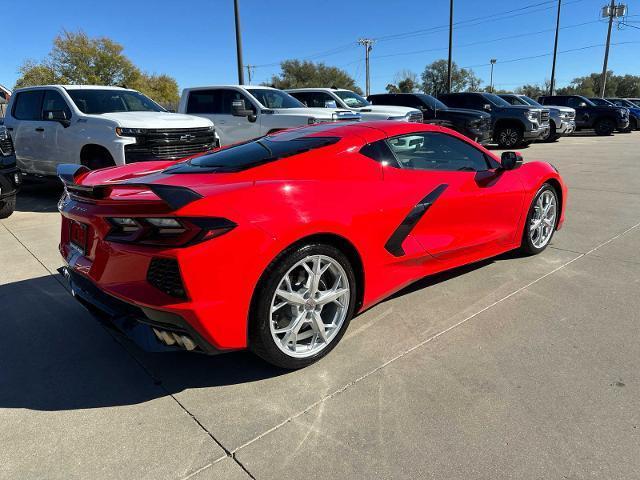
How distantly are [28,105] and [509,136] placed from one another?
14437 millimetres

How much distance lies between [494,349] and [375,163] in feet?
4.64

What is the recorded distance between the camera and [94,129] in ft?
23.6

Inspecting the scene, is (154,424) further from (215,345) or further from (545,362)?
(545,362)

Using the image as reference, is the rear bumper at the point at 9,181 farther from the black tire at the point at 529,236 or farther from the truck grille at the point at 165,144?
the black tire at the point at 529,236

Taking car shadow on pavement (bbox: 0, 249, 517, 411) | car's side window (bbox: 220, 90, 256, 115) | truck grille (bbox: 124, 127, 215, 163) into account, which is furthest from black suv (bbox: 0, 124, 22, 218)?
car's side window (bbox: 220, 90, 256, 115)

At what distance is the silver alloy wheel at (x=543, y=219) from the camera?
4526 mm

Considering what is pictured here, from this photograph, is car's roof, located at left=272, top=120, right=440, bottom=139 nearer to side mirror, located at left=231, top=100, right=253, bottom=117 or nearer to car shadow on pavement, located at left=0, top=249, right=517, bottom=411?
car shadow on pavement, located at left=0, top=249, right=517, bottom=411

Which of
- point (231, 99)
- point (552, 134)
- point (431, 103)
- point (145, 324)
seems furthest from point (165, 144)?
point (552, 134)

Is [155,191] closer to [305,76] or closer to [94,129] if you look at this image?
[94,129]

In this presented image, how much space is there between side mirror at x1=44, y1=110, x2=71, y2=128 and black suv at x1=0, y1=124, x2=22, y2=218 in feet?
2.31

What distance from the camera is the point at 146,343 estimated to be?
2.43 meters

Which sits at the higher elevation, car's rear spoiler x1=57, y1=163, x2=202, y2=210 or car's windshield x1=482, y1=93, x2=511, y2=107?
car's windshield x1=482, y1=93, x2=511, y2=107

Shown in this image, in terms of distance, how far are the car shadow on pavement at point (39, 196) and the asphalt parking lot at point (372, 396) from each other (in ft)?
13.9

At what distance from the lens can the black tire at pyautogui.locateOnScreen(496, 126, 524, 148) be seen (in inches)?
642
